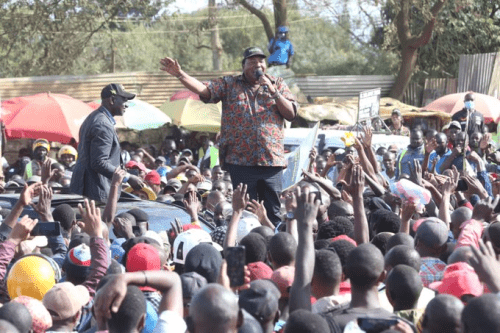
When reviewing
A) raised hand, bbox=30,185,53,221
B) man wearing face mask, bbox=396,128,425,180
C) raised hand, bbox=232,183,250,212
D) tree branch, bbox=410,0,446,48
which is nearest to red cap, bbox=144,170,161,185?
man wearing face mask, bbox=396,128,425,180

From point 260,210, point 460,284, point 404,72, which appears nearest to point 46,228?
point 260,210

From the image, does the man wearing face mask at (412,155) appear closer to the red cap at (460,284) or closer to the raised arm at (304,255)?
the red cap at (460,284)

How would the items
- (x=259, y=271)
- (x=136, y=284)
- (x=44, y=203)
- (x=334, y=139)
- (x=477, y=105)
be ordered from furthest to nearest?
(x=477, y=105)
(x=334, y=139)
(x=44, y=203)
(x=259, y=271)
(x=136, y=284)

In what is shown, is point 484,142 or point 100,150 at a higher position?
point 100,150

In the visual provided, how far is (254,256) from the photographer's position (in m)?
5.37

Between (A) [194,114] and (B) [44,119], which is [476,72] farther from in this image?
(B) [44,119]

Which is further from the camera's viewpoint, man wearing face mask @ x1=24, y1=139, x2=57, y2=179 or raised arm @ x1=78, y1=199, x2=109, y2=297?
man wearing face mask @ x1=24, y1=139, x2=57, y2=179

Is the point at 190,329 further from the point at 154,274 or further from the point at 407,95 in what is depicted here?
the point at 407,95

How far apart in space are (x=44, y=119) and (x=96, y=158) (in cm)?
912

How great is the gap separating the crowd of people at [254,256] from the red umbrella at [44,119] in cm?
735

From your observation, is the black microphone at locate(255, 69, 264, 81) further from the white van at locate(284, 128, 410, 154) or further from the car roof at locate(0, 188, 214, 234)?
the white van at locate(284, 128, 410, 154)

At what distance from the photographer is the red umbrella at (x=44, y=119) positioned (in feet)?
53.1

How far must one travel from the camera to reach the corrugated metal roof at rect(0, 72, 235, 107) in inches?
827

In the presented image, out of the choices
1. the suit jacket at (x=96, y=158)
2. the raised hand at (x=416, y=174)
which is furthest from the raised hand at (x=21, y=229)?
the raised hand at (x=416, y=174)
